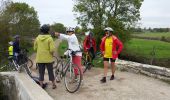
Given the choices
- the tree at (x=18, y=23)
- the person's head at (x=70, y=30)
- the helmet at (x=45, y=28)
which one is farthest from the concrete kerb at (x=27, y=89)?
the tree at (x=18, y=23)

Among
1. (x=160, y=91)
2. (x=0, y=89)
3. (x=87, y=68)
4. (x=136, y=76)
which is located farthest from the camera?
(x=87, y=68)

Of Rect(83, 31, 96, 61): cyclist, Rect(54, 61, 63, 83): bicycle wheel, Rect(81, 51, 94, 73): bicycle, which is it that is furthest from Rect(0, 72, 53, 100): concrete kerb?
Rect(83, 31, 96, 61): cyclist

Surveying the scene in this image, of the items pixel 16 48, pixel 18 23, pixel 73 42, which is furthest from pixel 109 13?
pixel 73 42

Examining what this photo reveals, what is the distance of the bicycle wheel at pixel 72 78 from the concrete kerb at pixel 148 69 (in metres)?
3.56

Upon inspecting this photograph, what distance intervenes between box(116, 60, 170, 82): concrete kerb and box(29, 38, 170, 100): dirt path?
28cm

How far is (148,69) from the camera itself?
42.5 feet

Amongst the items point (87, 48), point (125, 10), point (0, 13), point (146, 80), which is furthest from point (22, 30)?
point (146, 80)

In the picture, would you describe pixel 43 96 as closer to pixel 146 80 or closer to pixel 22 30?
pixel 146 80

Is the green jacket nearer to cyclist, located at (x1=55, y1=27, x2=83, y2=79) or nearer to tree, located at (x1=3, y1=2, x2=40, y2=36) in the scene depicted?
cyclist, located at (x1=55, y1=27, x2=83, y2=79)

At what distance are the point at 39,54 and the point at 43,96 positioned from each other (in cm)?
235

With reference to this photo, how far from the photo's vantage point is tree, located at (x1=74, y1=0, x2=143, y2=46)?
149 ft

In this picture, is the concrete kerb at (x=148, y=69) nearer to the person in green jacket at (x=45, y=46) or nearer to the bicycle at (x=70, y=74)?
the bicycle at (x=70, y=74)

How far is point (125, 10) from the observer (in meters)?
48.1

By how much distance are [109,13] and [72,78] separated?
37015 millimetres
